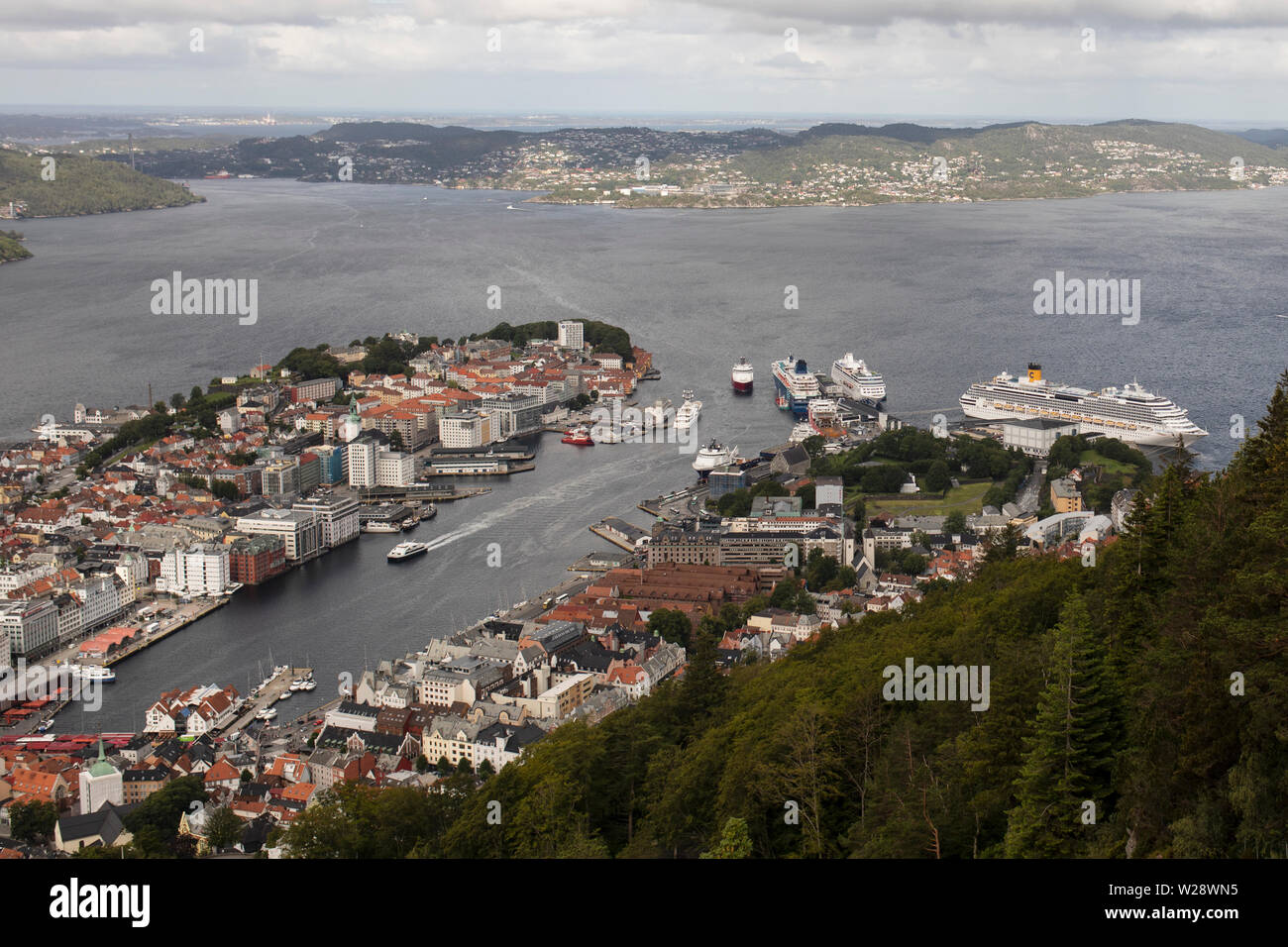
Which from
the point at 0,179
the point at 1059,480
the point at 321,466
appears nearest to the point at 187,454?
the point at 321,466

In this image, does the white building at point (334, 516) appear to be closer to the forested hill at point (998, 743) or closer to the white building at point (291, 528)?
the white building at point (291, 528)

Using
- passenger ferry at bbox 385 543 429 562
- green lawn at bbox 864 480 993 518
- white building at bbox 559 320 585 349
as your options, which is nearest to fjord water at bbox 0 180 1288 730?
passenger ferry at bbox 385 543 429 562

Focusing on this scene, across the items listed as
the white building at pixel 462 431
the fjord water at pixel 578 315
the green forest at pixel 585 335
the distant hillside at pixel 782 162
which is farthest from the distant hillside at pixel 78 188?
the white building at pixel 462 431

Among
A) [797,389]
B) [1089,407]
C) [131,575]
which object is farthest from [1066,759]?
[797,389]

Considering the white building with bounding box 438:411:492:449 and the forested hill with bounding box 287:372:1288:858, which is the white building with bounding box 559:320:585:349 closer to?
the white building with bounding box 438:411:492:449

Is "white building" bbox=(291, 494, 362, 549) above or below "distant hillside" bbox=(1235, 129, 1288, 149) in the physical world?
below
